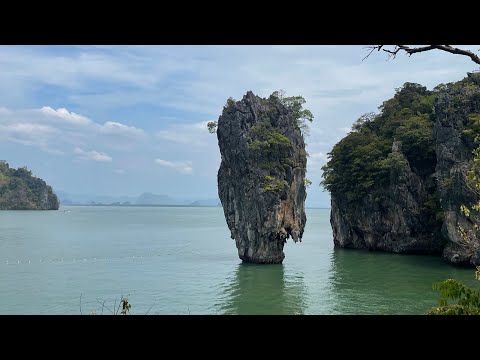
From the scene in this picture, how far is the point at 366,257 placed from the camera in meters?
37.2

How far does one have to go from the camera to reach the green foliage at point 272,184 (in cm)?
3198

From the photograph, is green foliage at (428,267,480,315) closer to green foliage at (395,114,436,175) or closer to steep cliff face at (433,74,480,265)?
steep cliff face at (433,74,480,265)

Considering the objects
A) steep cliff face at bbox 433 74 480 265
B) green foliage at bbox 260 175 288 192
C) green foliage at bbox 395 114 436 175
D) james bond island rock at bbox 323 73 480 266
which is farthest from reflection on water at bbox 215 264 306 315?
green foliage at bbox 395 114 436 175

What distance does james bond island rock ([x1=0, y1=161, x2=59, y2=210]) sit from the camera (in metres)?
128

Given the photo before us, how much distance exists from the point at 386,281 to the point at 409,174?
1307 centimetres

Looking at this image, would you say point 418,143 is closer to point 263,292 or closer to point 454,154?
point 454,154

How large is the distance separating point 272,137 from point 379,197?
Result: 39.9 feet

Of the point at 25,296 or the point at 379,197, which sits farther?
the point at 379,197

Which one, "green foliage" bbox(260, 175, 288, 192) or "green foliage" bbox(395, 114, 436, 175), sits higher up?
"green foliage" bbox(395, 114, 436, 175)

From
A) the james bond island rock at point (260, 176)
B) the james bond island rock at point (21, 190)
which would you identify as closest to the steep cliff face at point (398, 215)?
the james bond island rock at point (260, 176)

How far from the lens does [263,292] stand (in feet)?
79.0
